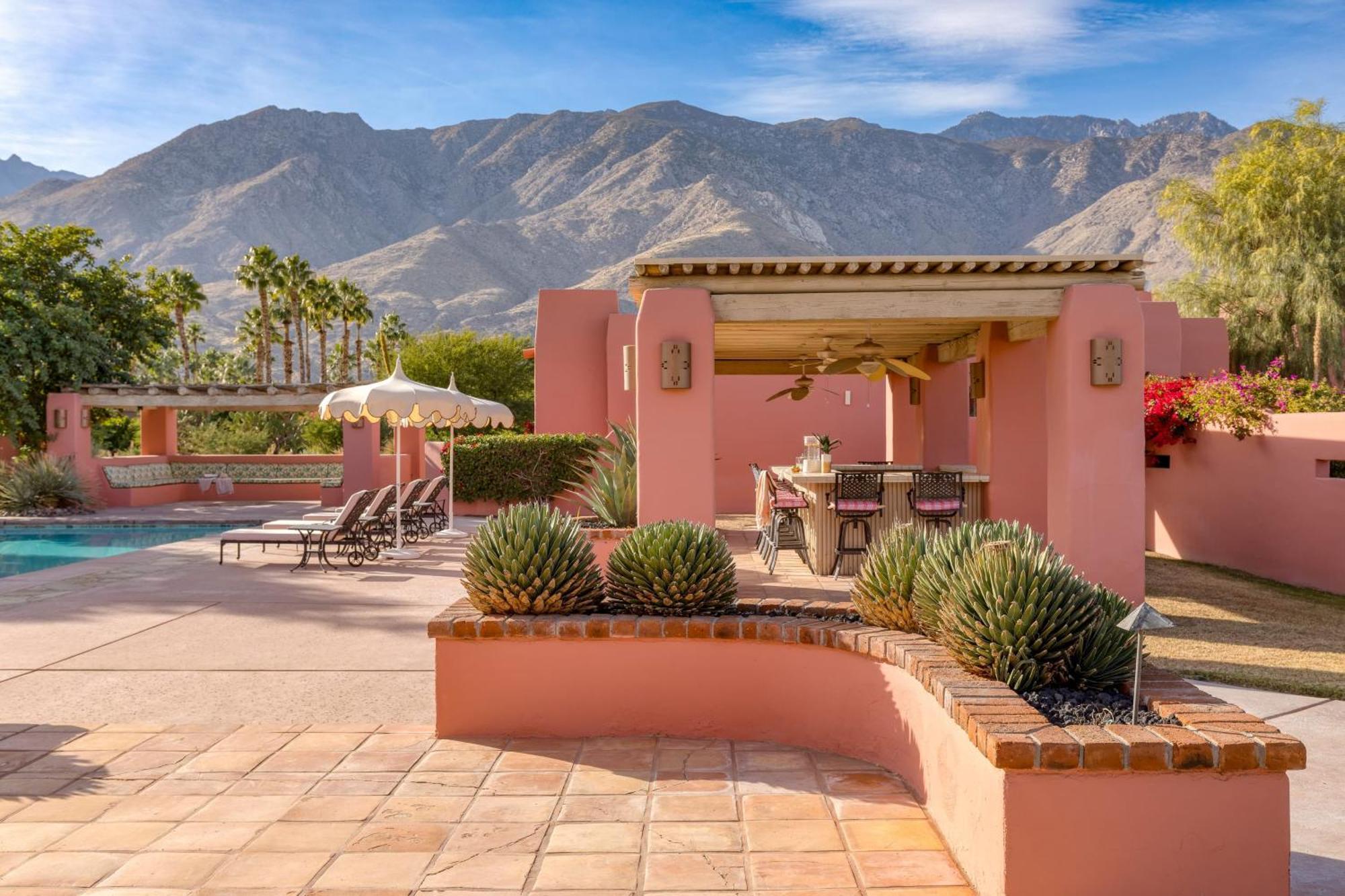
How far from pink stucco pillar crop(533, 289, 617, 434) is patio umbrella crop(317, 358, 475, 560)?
4909 mm

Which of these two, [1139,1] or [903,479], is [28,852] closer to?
[903,479]

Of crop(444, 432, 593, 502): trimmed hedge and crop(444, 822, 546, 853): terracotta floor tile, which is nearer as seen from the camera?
crop(444, 822, 546, 853): terracotta floor tile

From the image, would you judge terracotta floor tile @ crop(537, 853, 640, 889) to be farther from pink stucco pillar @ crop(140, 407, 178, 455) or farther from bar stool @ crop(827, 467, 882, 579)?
pink stucco pillar @ crop(140, 407, 178, 455)

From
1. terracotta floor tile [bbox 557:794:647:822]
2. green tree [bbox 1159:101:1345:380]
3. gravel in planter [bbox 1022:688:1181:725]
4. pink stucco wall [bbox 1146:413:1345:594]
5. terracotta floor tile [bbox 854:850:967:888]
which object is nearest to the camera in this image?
terracotta floor tile [bbox 854:850:967:888]

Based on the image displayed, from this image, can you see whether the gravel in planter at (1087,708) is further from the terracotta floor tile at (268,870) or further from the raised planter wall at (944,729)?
the terracotta floor tile at (268,870)

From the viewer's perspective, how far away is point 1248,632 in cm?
870

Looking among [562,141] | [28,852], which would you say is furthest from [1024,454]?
[562,141]

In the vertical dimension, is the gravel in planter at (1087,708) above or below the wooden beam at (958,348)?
below

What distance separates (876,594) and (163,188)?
455 feet

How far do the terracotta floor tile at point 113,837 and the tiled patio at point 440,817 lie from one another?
1cm

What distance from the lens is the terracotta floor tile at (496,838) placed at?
149 inches

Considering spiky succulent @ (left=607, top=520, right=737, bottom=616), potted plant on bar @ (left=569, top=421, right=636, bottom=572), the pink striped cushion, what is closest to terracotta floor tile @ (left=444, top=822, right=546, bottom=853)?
spiky succulent @ (left=607, top=520, right=737, bottom=616)

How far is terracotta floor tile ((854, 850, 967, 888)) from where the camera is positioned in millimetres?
3504

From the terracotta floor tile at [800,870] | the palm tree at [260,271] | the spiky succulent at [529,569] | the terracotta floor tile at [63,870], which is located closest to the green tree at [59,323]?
the palm tree at [260,271]
